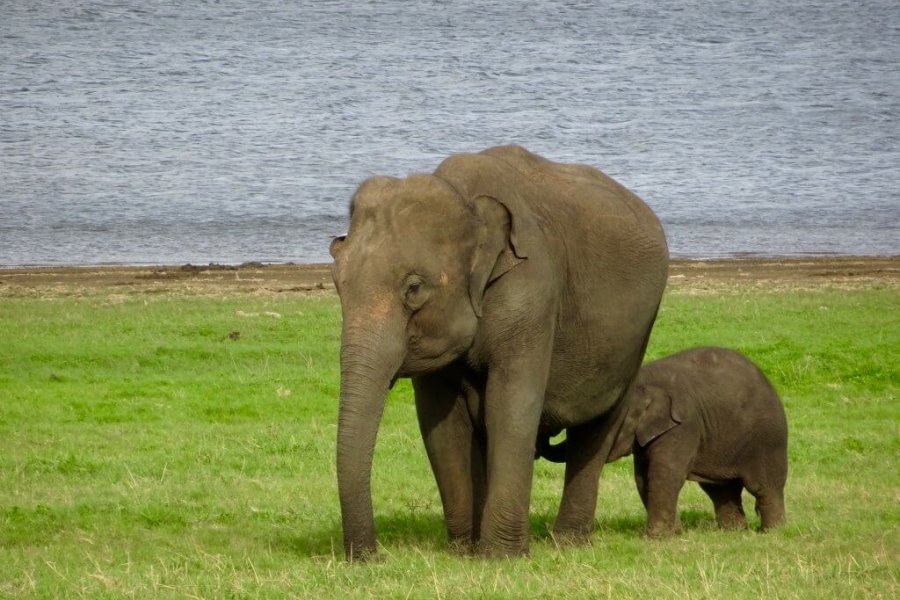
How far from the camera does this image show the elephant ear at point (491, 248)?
9500 mm

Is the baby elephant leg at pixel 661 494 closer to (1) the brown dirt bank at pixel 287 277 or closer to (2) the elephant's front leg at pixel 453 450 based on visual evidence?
(2) the elephant's front leg at pixel 453 450

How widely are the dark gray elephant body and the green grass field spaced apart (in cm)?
39

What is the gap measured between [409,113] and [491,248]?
86.2m

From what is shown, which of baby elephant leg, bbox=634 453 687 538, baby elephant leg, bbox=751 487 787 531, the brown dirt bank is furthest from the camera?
the brown dirt bank

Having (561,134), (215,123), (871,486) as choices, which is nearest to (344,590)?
(871,486)

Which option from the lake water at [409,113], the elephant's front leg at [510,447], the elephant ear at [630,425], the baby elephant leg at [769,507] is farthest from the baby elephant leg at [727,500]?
the lake water at [409,113]

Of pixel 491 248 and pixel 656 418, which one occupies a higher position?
pixel 491 248

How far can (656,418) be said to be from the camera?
11945 mm

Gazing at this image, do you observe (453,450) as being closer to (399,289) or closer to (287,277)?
(399,289)

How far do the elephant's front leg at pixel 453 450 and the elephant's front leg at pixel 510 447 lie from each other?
1.42ft

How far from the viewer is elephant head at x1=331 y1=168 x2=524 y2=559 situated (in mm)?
9133

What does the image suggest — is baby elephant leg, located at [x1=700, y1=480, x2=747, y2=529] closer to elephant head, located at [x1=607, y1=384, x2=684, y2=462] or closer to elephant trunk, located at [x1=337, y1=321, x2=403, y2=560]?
elephant head, located at [x1=607, y1=384, x2=684, y2=462]

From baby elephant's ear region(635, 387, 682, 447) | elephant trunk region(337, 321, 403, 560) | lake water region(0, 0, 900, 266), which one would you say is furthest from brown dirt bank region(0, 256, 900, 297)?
elephant trunk region(337, 321, 403, 560)

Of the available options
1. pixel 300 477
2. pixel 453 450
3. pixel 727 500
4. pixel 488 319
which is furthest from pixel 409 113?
pixel 488 319
